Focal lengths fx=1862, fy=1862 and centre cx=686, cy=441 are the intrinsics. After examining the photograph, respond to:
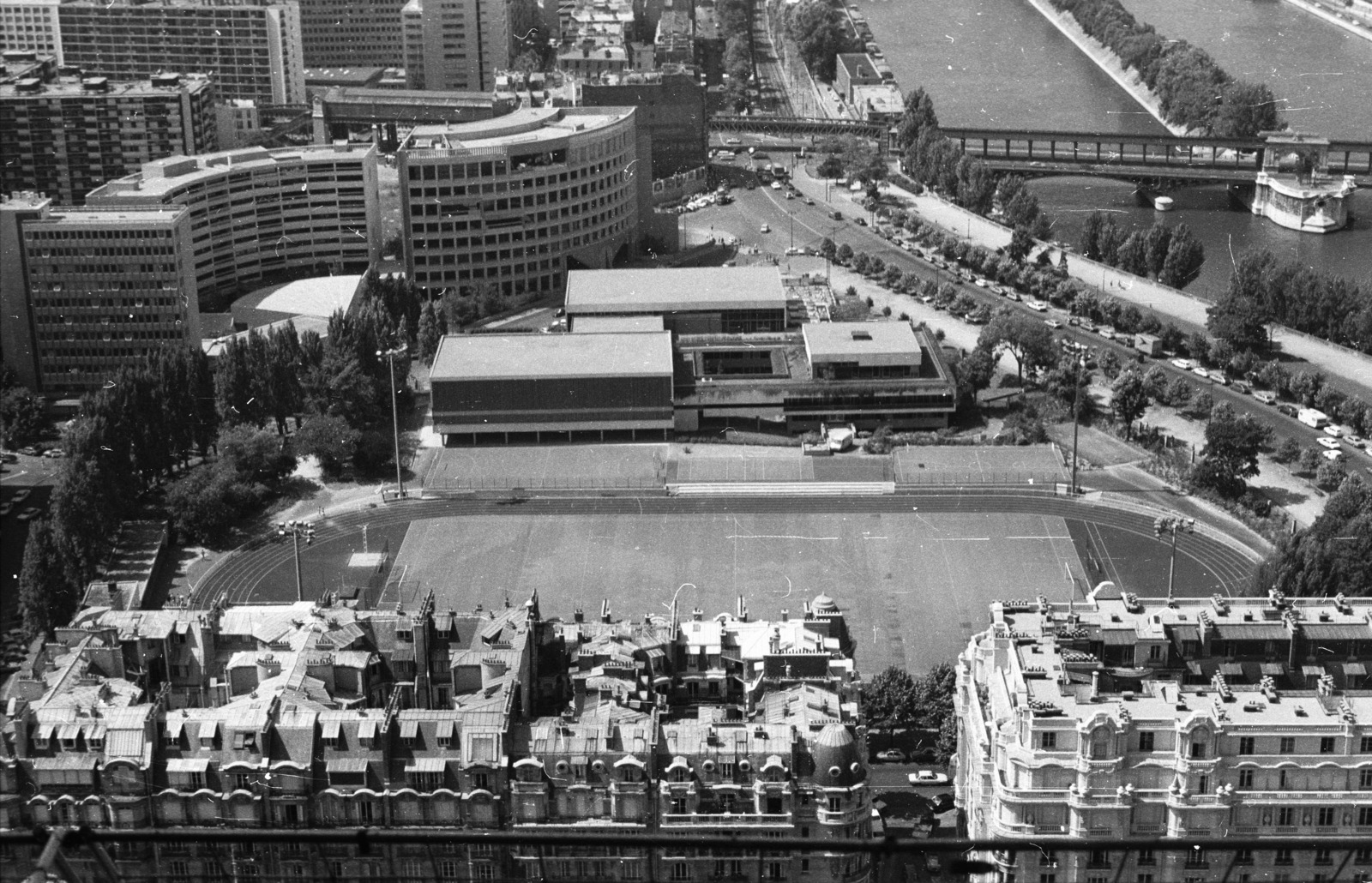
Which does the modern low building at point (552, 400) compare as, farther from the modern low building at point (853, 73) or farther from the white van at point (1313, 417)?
the modern low building at point (853, 73)

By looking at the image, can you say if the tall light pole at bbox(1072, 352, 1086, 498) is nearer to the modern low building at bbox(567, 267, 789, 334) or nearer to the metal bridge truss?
the modern low building at bbox(567, 267, 789, 334)

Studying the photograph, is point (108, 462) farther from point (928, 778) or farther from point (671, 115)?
point (671, 115)

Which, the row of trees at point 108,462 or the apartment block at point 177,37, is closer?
the row of trees at point 108,462

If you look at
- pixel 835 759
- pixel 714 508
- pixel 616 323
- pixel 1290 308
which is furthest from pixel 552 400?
pixel 835 759

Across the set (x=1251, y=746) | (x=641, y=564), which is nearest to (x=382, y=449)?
(x=641, y=564)

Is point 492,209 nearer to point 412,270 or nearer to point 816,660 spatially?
point 412,270

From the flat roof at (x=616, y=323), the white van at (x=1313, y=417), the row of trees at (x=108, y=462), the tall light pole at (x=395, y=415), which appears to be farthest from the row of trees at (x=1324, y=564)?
the row of trees at (x=108, y=462)
